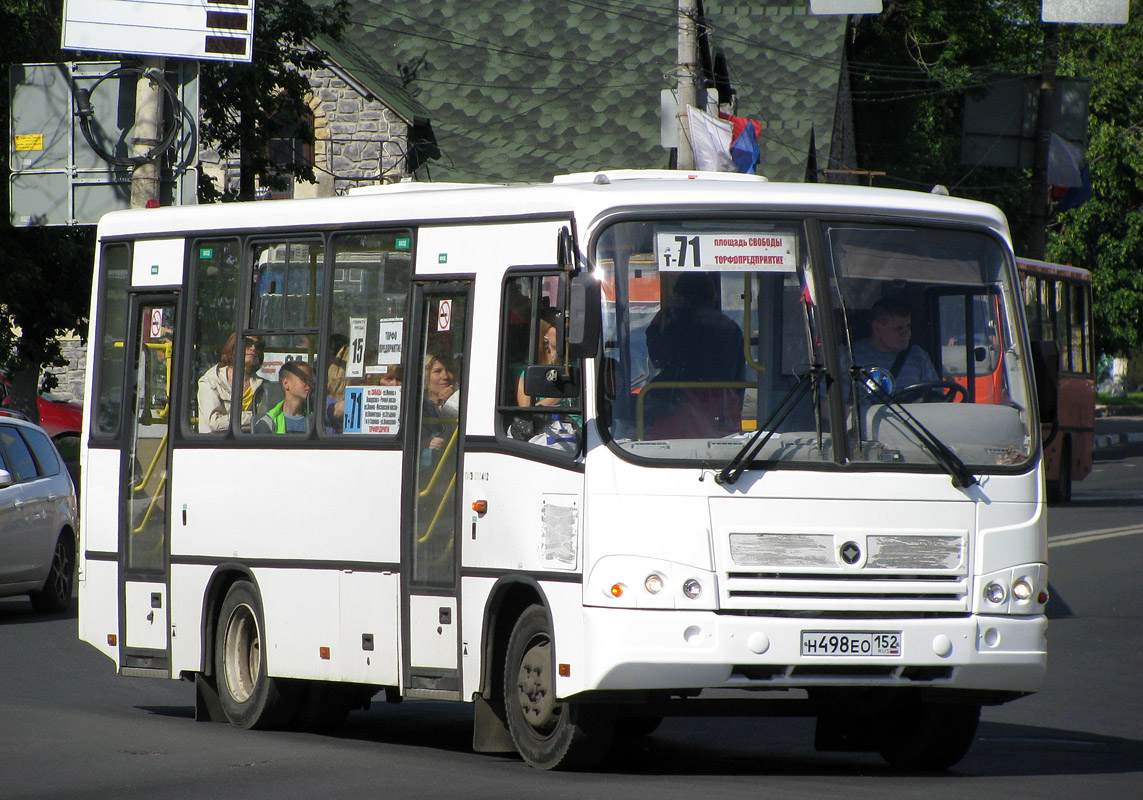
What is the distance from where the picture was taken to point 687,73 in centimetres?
2153

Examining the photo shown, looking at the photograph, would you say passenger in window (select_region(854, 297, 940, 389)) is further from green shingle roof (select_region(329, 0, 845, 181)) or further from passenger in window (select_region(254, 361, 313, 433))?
green shingle roof (select_region(329, 0, 845, 181))

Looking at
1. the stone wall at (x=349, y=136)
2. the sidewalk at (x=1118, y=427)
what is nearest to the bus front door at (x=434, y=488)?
the stone wall at (x=349, y=136)

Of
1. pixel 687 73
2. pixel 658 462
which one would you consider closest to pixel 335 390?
pixel 658 462

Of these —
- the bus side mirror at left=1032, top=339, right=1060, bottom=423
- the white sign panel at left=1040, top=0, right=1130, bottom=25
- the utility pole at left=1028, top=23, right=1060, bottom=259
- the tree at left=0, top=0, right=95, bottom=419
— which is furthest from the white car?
the utility pole at left=1028, top=23, right=1060, bottom=259

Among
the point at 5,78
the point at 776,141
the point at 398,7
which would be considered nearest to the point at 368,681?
the point at 5,78

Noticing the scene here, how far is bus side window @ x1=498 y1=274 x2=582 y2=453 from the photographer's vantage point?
28.8 ft

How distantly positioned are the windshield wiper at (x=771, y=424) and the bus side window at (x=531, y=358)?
2.36 ft

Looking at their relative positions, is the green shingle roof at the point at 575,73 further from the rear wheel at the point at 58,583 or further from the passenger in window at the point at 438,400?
the passenger in window at the point at 438,400

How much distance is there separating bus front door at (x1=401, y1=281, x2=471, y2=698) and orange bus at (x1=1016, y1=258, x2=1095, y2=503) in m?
20.3

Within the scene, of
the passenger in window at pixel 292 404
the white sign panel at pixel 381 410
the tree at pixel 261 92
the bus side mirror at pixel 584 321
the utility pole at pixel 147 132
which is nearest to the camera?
the bus side mirror at pixel 584 321

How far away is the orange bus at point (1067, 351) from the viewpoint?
29812 mm

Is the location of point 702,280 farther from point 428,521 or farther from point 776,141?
point 776,141

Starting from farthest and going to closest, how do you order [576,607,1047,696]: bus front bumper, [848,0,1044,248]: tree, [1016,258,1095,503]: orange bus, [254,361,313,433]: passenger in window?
[848,0,1044,248]: tree → [1016,258,1095,503]: orange bus → [254,361,313,433]: passenger in window → [576,607,1047,696]: bus front bumper

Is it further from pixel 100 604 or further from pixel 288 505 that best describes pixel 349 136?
pixel 288 505
